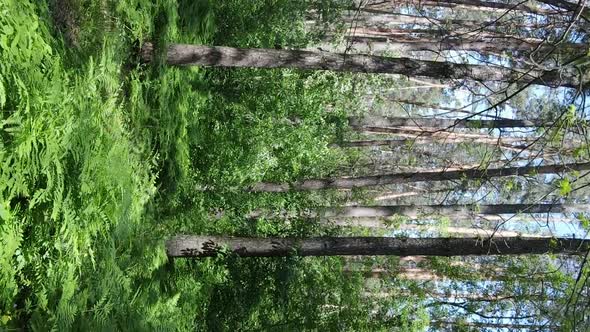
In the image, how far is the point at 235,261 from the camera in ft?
30.8

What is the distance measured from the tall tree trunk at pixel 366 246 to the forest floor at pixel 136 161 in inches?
21.7

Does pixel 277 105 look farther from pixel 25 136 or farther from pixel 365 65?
pixel 25 136

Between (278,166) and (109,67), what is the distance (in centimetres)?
600

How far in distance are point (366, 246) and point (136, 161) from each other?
3394 millimetres

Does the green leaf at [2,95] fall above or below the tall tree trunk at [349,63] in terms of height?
below

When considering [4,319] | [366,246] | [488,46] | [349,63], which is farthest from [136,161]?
[488,46]

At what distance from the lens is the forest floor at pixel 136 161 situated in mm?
5363

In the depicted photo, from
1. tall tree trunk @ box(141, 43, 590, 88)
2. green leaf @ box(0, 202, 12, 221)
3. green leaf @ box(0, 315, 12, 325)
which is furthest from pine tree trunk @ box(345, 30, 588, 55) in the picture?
green leaf @ box(0, 315, 12, 325)

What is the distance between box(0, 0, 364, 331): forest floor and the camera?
5363mm

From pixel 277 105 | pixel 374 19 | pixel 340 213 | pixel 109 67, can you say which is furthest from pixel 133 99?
pixel 374 19

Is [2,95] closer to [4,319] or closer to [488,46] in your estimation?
[4,319]

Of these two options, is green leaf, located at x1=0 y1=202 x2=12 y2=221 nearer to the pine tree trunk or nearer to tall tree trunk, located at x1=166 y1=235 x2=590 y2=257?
tall tree trunk, located at x1=166 y1=235 x2=590 y2=257

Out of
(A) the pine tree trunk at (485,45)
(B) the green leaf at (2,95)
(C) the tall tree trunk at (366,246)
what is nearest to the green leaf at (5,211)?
(B) the green leaf at (2,95)

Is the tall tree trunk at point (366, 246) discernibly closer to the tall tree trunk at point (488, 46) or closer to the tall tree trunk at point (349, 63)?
the tall tree trunk at point (349, 63)
